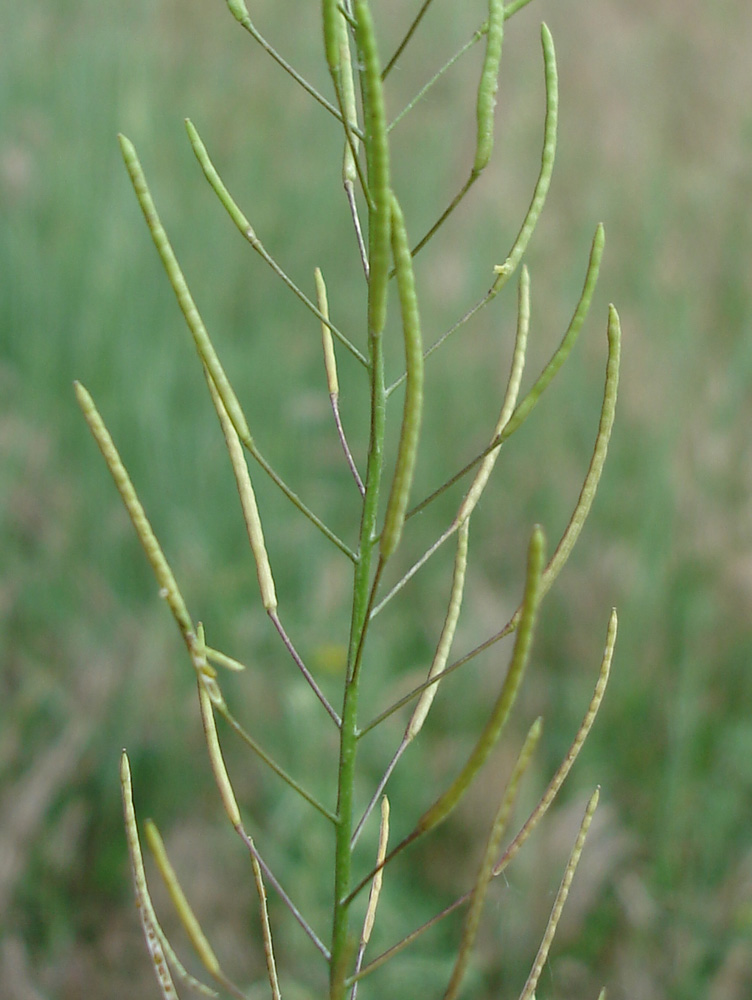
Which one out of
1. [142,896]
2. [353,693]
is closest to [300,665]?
[353,693]

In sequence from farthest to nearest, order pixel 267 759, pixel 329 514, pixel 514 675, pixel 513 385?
pixel 329 514, pixel 513 385, pixel 267 759, pixel 514 675

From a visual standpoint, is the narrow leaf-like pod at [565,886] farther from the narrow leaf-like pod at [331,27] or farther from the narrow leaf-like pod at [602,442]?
the narrow leaf-like pod at [331,27]

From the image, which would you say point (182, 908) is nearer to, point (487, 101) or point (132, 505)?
point (132, 505)

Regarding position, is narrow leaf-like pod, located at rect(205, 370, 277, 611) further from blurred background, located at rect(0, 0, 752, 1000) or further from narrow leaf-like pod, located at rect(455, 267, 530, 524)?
blurred background, located at rect(0, 0, 752, 1000)

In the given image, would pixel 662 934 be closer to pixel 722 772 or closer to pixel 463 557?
pixel 722 772

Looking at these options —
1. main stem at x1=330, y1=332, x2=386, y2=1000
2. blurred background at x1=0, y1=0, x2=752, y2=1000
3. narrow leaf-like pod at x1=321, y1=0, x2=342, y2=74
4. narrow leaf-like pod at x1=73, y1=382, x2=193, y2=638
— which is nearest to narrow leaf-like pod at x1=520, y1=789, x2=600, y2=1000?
main stem at x1=330, y1=332, x2=386, y2=1000

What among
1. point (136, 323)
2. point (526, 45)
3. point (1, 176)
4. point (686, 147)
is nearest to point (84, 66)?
point (1, 176)

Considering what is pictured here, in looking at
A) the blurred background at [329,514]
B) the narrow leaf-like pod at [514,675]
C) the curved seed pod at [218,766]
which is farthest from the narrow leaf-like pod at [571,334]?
the blurred background at [329,514]
